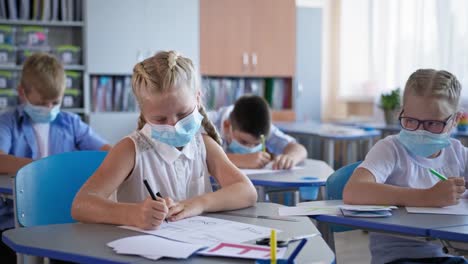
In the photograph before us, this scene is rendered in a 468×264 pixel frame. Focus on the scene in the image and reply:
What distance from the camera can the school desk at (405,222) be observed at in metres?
1.53

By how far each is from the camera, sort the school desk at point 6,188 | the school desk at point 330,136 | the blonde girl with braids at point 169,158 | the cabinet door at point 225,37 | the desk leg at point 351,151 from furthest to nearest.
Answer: the cabinet door at point 225,37 < the desk leg at point 351,151 < the school desk at point 330,136 < the school desk at point 6,188 < the blonde girl with braids at point 169,158

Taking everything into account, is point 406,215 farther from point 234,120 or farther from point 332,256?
point 234,120

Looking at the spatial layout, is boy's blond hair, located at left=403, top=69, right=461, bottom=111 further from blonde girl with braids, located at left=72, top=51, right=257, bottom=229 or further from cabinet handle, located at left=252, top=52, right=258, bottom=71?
cabinet handle, located at left=252, top=52, right=258, bottom=71

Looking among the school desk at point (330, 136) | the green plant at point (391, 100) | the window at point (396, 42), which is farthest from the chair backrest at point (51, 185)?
the window at point (396, 42)

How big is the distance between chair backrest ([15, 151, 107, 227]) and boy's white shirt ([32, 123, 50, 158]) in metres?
0.86

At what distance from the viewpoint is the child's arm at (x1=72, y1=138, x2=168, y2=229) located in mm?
1468

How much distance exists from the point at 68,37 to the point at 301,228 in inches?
177

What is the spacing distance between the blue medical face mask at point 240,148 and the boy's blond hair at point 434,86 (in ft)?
3.79

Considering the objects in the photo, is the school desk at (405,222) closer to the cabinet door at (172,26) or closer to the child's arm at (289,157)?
the child's arm at (289,157)

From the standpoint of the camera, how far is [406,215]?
168 cm

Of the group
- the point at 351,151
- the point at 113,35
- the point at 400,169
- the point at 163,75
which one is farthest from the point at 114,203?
the point at 113,35

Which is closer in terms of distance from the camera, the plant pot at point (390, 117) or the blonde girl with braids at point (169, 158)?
the blonde girl with braids at point (169, 158)

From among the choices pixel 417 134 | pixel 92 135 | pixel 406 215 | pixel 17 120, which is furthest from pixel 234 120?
pixel 406 215

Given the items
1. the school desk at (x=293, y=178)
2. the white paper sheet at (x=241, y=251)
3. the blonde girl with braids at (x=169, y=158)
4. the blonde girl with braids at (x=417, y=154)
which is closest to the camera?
the white paper sheet at (x=241, y=251)
